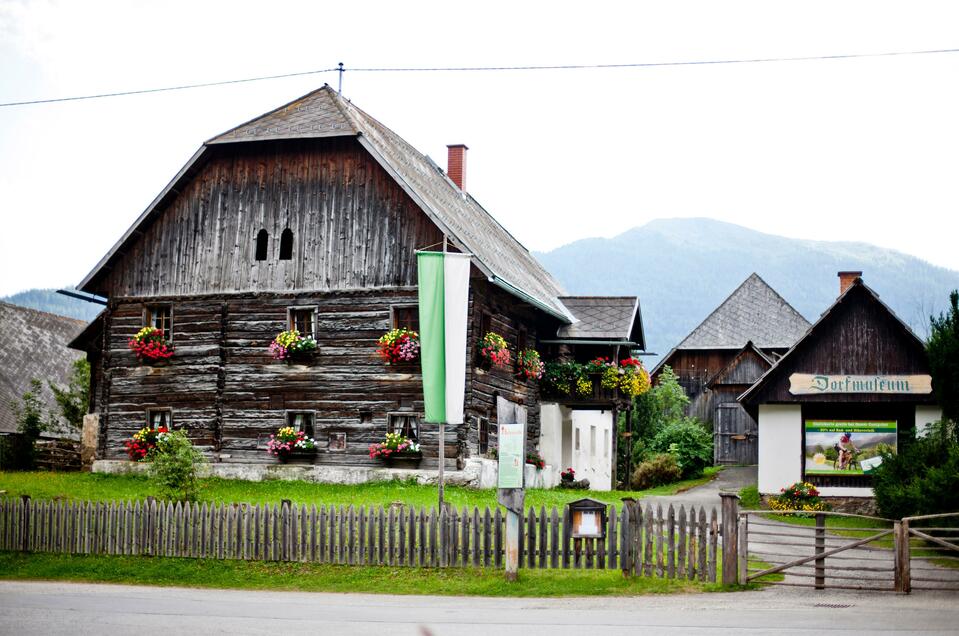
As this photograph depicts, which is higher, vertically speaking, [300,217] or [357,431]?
[300,217]

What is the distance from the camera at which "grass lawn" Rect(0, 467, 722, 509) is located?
26219 millimetres

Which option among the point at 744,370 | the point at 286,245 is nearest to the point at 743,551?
the point at 286,245

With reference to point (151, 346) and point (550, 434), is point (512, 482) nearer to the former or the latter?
point (151, 346)

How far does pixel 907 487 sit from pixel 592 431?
1858cm

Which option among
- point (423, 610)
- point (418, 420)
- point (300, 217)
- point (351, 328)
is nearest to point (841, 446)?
point (418, 420)

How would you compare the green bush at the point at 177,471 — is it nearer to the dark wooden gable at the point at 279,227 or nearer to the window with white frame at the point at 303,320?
the window with white frame at the point at 303,320

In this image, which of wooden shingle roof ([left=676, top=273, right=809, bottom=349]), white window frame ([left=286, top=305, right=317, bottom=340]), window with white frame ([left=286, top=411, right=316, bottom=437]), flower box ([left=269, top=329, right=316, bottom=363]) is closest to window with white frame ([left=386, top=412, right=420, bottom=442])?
window with white frame ([left=286, top=411, right=316, bottom=437])

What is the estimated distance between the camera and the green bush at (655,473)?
45.2m

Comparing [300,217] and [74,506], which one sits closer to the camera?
[74,506]

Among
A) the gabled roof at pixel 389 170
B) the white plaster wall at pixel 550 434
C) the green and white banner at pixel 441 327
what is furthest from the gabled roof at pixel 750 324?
the green and white banner at pixel 441 327

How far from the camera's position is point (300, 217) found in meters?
31.6

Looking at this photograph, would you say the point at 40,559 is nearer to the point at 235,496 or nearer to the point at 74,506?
the point at 74,506

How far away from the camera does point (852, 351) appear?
31.9 metres

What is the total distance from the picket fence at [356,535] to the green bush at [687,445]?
2862 centimetres
